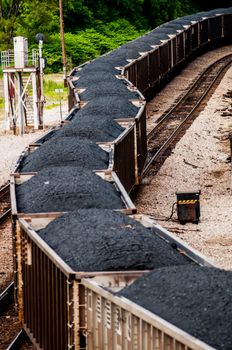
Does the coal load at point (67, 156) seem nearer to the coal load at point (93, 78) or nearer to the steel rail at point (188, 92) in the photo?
the coal load at point (93, 78)

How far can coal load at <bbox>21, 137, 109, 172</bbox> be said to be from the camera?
59.6 feet

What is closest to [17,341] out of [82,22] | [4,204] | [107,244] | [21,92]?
[107,244]

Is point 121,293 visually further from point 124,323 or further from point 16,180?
point 16,180

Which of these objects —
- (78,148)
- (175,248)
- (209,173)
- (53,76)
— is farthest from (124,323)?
(53,76)

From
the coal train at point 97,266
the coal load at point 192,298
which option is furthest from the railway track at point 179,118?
the coal load at point 192,298

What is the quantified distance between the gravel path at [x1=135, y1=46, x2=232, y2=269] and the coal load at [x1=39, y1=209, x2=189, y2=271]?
240 inches

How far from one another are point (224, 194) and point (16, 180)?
10569 millimetres

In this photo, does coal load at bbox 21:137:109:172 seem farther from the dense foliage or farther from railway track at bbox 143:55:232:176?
the dense foliage

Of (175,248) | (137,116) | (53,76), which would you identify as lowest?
(53,76)

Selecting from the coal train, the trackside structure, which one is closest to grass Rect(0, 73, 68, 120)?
the trackside structure

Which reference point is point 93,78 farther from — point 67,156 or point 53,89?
point 53,89

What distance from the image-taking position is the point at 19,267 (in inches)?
569

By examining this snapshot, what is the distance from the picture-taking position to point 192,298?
30.6 feet

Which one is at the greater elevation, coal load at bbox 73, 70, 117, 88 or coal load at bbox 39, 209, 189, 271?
coal load at bbox 39, 209, 189, 271
